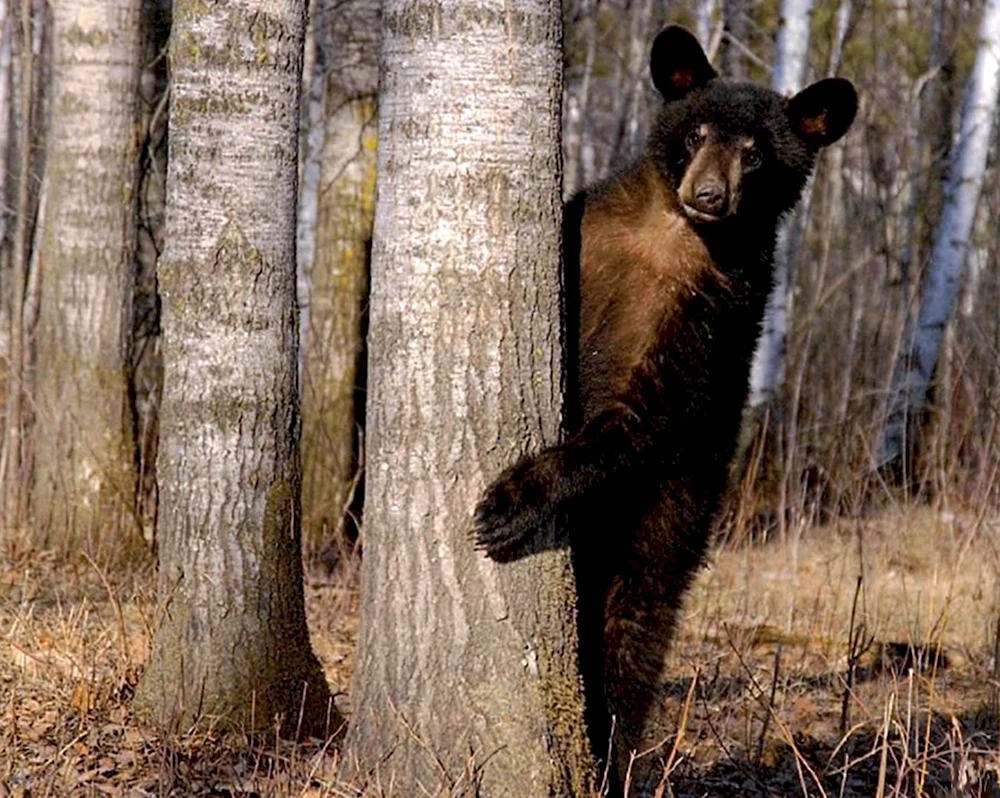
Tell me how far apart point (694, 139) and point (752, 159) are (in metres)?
0.21

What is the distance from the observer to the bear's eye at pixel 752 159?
200 inches

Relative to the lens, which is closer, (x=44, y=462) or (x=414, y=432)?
(x=414, y=432)

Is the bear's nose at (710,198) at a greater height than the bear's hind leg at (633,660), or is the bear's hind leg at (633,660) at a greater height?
the bear's nose at (710,198)

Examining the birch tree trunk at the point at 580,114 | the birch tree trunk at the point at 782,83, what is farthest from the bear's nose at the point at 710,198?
the birch tree trunk at the point at 580,114

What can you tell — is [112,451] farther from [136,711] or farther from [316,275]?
[136,711]

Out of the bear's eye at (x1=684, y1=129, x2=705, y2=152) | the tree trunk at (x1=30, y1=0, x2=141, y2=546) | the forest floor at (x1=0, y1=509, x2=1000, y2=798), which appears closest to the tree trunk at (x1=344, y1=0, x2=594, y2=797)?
the forest floor at (x1=0, y1=509, x2=1000, y2=798)

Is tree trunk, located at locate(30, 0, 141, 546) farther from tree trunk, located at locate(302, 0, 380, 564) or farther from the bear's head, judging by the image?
the bear's head

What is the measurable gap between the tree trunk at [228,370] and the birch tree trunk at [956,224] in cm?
776

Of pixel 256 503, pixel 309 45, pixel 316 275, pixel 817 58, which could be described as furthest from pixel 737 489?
pixel 817 58

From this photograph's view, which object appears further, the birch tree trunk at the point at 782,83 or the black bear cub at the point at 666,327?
the birch tree trunk at the point at 782,83

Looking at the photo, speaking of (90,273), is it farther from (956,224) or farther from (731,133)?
(956,224)

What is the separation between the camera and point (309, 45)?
1012 centimetres

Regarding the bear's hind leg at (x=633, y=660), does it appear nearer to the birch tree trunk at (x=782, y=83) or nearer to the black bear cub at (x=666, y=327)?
the black bear cub at (x=666, y=327)

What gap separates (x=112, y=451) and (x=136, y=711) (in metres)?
3.14
